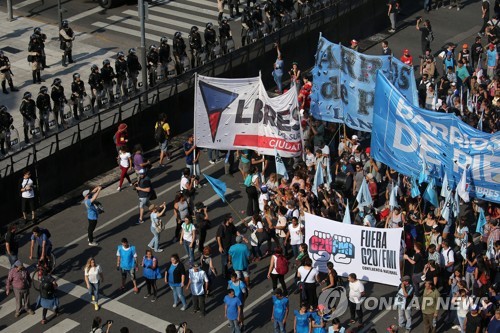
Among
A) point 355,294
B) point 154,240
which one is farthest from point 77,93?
point 355,294

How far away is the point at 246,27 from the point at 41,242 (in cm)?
1503

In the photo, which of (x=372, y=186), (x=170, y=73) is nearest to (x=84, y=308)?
(x=372, y=186)

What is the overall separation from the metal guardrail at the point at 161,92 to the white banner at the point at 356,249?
30.0 feet

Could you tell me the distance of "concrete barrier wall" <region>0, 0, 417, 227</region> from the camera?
3453 centimetres

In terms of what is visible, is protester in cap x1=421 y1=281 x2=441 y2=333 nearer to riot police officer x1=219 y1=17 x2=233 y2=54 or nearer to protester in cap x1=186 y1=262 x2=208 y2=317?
protester in cap x1=186 y1=262 x2=208 y2=317

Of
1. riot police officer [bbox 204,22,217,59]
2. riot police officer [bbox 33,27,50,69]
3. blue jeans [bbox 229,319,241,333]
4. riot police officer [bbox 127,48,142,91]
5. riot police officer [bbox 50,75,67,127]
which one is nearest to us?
blue jeans [bbox 229,319,241,333]

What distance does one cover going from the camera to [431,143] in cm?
3097

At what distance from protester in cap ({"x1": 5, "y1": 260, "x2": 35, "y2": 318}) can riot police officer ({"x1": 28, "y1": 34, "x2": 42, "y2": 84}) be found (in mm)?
12627

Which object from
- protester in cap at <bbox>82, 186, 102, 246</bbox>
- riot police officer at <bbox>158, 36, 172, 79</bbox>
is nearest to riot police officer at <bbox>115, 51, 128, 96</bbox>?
riot police officer at <bbox>158, 36, 172, 79</bbox>

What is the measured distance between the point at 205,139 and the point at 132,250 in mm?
5118

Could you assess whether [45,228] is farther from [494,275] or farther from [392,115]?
[494,275]

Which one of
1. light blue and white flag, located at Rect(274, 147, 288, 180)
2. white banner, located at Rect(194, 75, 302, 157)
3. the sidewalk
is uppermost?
white banner, located at Rect(194, 75, 302, 157)

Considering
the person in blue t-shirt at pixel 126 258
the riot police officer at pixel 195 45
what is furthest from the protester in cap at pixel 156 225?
the riot police officer at pixel 195 45

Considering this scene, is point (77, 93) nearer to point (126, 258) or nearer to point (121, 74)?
point (121, 74)
